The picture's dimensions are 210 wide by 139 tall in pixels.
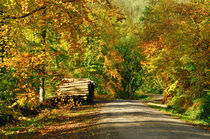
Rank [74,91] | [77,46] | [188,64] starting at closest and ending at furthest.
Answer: [77,46] < [188,64] < [74,91]

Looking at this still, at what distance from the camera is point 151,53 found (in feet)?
63.7

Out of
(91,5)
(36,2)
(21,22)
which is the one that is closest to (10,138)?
(21,22)

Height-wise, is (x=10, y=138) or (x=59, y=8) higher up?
(x=59, y=8)

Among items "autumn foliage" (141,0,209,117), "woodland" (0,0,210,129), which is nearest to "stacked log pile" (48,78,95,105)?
"woodland" (0,0,210,129)

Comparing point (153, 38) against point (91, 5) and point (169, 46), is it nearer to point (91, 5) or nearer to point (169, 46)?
point (169, 46)

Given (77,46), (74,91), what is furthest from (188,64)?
(74,91)

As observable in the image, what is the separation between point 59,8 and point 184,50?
8763mm

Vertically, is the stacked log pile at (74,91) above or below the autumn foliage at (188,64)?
below

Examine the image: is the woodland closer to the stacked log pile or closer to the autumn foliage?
the autumn foliage

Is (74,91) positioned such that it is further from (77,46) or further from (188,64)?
(188,64)

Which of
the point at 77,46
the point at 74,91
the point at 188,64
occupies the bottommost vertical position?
the point at 74,91

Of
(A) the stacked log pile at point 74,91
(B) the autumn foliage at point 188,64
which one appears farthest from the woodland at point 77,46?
(A) the stacked log pile at point 74,91

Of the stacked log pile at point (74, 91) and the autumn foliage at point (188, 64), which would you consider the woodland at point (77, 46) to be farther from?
the stacked log pile at point (74, 91)

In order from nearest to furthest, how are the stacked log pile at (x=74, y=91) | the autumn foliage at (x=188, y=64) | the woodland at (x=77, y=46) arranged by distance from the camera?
the woodland at (x=77, y=46), the autumn foliage at (x=188, y=64), the stacked log pile at (x=74, y=91)
